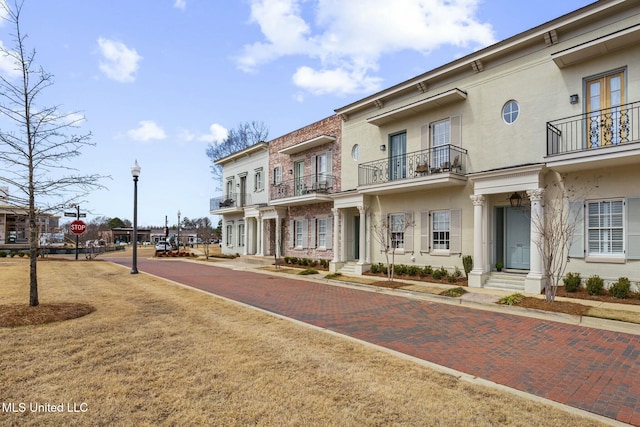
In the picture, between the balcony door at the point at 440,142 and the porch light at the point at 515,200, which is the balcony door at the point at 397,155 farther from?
the porch light at the point at 515,200

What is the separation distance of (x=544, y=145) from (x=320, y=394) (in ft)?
36.3

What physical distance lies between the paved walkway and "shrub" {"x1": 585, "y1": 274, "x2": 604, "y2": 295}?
10.7 feet

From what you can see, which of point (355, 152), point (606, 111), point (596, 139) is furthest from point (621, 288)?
Answer: point (355, 152)

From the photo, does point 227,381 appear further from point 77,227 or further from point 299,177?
point 77,227

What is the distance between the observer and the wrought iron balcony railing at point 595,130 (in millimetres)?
A: 9945

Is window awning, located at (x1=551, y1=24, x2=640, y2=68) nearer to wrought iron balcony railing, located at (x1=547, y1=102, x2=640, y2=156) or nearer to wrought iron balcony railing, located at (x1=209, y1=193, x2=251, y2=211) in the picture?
wrought iron balcony railing, located at (x1=547, y1=102, x2=640, y2=156)

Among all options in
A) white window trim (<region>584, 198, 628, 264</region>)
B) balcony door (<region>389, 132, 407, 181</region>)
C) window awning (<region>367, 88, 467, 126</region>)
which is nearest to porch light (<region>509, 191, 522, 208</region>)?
white window trim (<region>584, 198, 628, 264</region>)

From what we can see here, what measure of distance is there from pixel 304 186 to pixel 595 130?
46.7ft

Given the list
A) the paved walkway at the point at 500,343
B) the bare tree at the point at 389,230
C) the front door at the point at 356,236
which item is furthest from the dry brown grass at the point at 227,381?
the front door at the point at 356,236

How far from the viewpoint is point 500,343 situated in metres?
6.32

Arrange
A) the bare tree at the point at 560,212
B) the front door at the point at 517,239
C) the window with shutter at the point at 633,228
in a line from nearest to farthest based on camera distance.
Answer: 1. the window with shutter at the point at 633,228
2. the bare tree at the point at 560,212
3. the front door at the point at 517,239

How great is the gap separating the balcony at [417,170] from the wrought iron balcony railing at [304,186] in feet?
9.81

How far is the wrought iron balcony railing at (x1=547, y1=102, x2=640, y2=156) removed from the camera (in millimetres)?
9945

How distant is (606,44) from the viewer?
1005 cm
